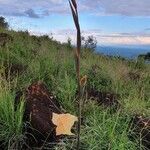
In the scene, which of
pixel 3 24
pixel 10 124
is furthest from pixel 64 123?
pixel 3 24

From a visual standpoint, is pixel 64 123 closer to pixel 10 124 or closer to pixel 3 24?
pixel 10 124

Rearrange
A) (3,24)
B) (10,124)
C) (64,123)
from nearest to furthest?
(64,123) → (10,124) → (3,24)

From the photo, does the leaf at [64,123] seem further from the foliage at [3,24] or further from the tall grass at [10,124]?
the foliage at [3,24]

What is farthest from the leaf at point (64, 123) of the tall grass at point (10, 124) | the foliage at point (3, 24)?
the foliage at point (3, 24)

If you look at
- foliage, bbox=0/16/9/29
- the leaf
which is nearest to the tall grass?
the leaf

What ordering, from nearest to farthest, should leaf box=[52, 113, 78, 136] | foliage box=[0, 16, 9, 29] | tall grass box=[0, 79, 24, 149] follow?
leaf box=[52, 113, 78, 136] → tall grass box=[0, 79, 24, 149] → foliage box=[0, 16, 9, 29]

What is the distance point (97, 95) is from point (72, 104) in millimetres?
1067

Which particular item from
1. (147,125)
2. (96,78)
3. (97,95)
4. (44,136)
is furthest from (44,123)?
(96,78)

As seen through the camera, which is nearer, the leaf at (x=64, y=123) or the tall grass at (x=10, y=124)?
the leaf at (x=64, y=123)

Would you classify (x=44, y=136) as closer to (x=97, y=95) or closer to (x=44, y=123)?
(x=44, y=123)

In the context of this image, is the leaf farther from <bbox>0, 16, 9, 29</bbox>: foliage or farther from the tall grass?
<bbox>0, 16, 9, 29</bbox>: foliage

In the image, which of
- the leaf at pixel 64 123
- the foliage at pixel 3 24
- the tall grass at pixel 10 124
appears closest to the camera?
the leaf at pixel 64 123

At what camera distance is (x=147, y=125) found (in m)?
5.79

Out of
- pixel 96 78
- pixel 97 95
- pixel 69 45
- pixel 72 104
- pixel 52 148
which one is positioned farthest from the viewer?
pixel 69 45
